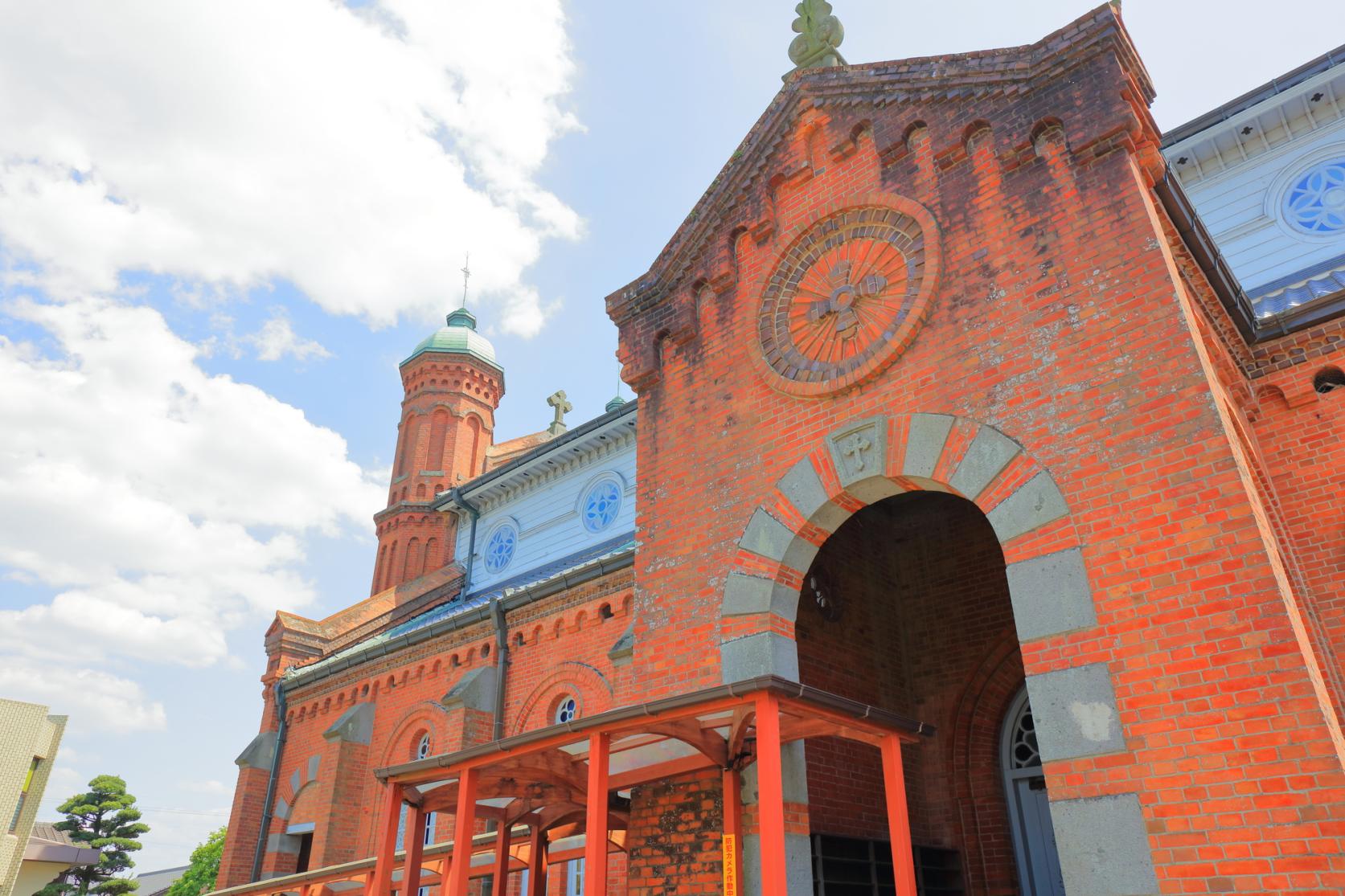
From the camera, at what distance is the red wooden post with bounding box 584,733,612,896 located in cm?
637

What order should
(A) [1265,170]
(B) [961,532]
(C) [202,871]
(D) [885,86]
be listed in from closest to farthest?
(D) [885,86] → (B) [961,532] → (A) [1265,170] → (C) [202,871]

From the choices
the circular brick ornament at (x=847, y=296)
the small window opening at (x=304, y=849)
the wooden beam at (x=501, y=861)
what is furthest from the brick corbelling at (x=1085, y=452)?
the small window opening at (x=304, y=849)

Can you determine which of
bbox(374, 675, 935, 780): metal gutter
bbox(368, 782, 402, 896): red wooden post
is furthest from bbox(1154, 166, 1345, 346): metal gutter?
bbox(368, 782, 402, 896): red wooden post

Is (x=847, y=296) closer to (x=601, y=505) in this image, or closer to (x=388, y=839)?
(x=388, y=839)

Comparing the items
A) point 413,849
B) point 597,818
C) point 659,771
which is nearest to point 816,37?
point 659,771

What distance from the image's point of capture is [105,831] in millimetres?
36781

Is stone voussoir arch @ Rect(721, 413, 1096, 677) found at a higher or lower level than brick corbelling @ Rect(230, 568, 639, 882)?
lower

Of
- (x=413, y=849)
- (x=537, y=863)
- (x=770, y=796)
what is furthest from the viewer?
(x=537, y=863)

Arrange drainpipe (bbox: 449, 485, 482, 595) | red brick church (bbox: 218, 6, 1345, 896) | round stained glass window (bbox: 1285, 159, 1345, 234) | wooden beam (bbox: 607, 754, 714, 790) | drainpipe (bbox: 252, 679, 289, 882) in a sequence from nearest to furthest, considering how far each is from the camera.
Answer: red brick church (bbox: 218, 6, 1345, 896)
wooden beam (bbox: 607, 754, 714, 790)
round stained glass window (bbox: 1285, 159, 1345, 234)
drainpipe (bbox: 252, 679, 289, 882)
drainpipe (bbox: 449, 485, 482, 595)

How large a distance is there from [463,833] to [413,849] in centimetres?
110

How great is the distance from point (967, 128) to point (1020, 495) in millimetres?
3389

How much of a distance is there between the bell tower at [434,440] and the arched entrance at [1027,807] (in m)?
20.9

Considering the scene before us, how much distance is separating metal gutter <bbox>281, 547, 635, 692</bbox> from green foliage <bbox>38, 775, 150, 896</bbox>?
22.2 metres

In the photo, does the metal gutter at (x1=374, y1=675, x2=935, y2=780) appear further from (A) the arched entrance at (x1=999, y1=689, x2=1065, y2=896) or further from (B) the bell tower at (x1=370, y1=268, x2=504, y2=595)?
(B) the bell tower at (x1=370, y1=268, x2=504, y2=595)
